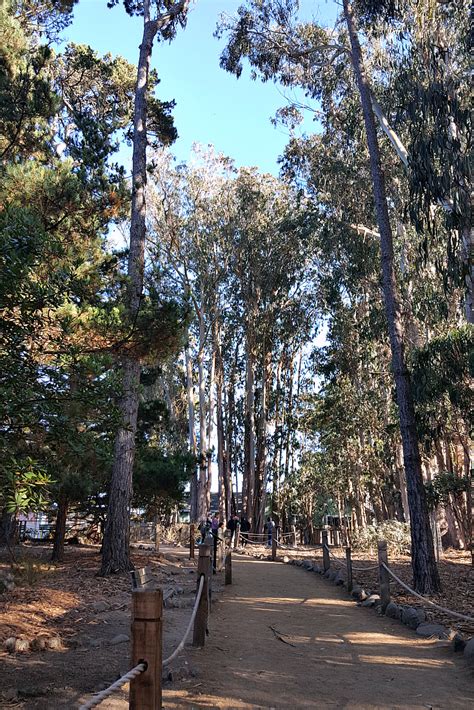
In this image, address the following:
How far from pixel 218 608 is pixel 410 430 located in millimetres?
4362

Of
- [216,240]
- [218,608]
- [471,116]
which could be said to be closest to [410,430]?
[218,608]

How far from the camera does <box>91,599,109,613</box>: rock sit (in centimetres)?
773

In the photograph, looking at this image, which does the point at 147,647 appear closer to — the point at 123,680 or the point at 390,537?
the point at 123,680

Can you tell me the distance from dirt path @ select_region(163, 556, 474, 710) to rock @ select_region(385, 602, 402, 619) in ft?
0.45

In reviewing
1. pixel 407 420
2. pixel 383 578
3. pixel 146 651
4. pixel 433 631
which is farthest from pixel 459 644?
pixel 407 420

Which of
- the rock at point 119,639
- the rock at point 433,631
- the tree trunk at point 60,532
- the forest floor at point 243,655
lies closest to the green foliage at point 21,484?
the forest floor at point 243,655

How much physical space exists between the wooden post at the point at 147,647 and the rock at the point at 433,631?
4840 mm

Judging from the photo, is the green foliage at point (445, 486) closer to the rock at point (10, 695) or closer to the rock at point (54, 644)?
the rock at point (54, 644)

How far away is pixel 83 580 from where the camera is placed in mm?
10312

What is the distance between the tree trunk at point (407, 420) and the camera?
978cm

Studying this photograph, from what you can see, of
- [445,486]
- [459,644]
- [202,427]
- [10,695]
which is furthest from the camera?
[202,427]

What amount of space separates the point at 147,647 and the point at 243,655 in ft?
11.4

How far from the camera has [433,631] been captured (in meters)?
6.72

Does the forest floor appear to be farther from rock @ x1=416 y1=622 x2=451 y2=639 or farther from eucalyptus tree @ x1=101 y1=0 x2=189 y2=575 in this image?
eucalyptus tree @ x1=101 y1=0 x2=189 y2=575
